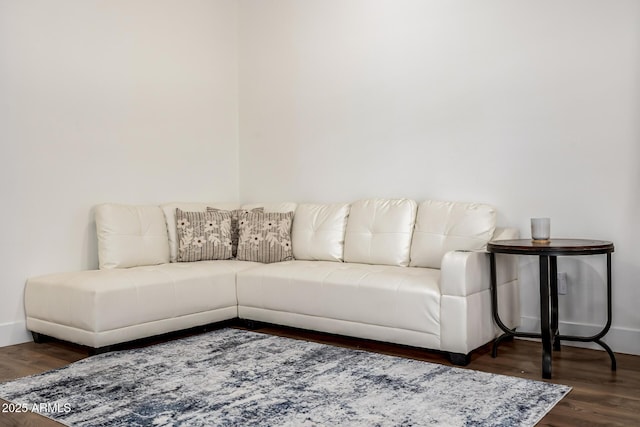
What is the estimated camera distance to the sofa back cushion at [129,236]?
4.28 m

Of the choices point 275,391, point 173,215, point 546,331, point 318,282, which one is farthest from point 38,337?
point 546,331

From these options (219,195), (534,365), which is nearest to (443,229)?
(534,365)

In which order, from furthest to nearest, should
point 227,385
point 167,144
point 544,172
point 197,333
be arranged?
point 167,144 → point 197,333 → point 544,172 → point 227,385

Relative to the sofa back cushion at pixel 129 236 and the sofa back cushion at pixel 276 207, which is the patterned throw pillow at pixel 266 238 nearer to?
the sofa back cushion at pixel 276 207

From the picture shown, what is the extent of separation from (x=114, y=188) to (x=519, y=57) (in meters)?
3.10

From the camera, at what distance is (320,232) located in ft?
15.3

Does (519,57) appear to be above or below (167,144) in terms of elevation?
above

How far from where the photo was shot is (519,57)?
3.98 m

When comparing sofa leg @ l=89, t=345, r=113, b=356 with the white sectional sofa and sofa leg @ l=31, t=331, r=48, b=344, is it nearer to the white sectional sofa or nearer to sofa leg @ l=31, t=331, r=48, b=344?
the white sectional sofa

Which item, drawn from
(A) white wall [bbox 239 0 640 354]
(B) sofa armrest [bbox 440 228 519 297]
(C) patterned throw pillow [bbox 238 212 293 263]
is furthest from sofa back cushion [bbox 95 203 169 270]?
(B) sofa armrest [bbox 440 228 519 297]

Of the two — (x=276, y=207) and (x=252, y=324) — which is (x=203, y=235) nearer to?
(x=276, y=207)

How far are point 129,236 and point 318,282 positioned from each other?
1479mm

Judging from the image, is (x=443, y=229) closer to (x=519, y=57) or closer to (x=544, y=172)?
(x=544, y=172)

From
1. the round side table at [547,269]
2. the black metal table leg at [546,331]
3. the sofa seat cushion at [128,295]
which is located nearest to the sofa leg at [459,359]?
the round side table at [547,269]
